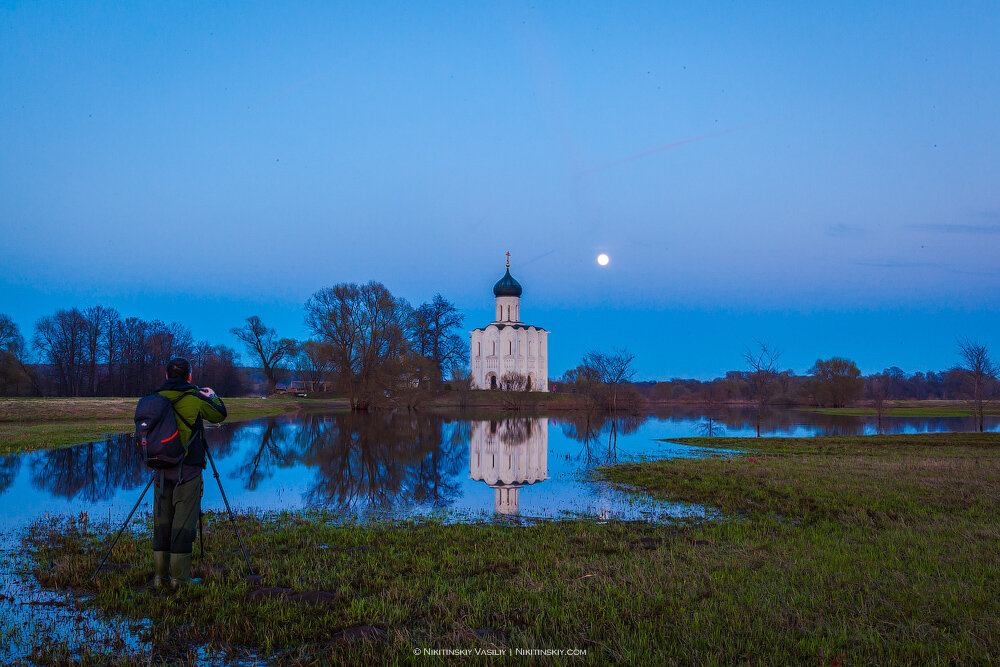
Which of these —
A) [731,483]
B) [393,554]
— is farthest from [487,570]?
[731,483]

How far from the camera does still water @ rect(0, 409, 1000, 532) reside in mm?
10961

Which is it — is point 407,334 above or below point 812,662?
above

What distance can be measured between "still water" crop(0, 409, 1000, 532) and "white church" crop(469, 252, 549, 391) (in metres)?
49.7

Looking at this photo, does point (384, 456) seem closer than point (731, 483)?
No

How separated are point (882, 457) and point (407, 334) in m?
40.5

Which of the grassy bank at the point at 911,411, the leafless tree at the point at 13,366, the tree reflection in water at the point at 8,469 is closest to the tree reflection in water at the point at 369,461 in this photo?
the tree reflection in water at the point at 8,469

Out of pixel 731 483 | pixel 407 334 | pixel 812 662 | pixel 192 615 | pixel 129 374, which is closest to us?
pixel 812 662

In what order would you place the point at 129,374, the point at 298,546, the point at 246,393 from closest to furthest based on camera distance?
the point at 298,546 < the point at 129,374 < the point at 246,393

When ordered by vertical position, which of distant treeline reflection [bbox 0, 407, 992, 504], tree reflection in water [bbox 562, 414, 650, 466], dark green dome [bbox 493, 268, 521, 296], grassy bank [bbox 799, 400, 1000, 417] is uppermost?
dark green dome [bbox 493, 268, 521, 296]

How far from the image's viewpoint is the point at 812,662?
13.7 ft

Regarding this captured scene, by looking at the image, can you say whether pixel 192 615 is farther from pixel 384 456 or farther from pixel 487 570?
pixel 384 456

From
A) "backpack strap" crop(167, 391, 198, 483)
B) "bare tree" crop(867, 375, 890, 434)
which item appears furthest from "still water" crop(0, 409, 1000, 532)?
"bare tree" crop(867, 375, 890, 434)

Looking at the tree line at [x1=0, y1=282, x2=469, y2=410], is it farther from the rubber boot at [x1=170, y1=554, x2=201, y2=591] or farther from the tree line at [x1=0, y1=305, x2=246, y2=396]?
the rubber boot at [x1=170, y1=554, x2=201, y2=591]

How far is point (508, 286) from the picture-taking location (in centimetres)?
8038
